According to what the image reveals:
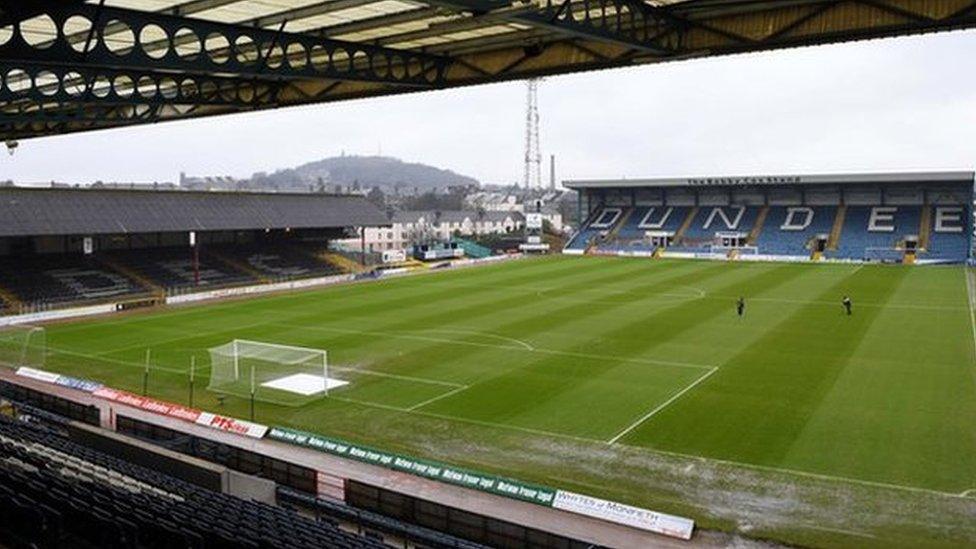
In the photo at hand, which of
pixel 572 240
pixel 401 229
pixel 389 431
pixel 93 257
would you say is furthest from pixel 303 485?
pixel 401 229

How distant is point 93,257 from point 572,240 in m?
A: 50.5

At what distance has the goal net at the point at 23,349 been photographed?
30.8 metres

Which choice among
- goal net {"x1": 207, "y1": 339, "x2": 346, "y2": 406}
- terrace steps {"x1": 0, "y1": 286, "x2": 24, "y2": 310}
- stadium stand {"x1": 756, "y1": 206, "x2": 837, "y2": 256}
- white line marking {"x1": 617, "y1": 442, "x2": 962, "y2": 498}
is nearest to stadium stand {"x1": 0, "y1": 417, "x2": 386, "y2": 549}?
white line marking {"x1": 617, "y1": 442, "x2": 962, "y2": 498}

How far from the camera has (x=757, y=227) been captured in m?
80.8

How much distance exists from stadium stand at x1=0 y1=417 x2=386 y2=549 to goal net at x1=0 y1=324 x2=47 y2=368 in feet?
61.2

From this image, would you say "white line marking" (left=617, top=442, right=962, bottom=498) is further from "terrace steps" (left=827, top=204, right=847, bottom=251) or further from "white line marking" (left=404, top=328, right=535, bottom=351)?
"terrace steps" (left=827, top=204, right=847, bottom=251)

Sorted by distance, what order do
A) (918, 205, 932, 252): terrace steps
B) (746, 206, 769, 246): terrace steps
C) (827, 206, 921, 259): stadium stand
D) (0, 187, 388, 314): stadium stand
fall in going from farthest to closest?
(746, 206, 769, 246): terrace steps
(827, 206, 921, 259): stadium stand
(918, 205, 932, 252): terrace steps
(0, 187, 388, 314): stadium stand

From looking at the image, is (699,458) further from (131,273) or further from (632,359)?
(131,273)

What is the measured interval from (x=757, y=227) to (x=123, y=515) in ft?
255

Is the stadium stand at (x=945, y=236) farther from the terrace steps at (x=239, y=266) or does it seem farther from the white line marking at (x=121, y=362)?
the white line marking at (x=121, y=362)

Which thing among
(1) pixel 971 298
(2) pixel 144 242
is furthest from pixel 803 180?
(2) pixel 144 242

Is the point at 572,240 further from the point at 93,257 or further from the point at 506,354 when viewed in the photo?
the point at 506,354

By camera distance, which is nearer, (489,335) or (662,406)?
(662,406)

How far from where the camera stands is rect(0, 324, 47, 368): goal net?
30844 mm
